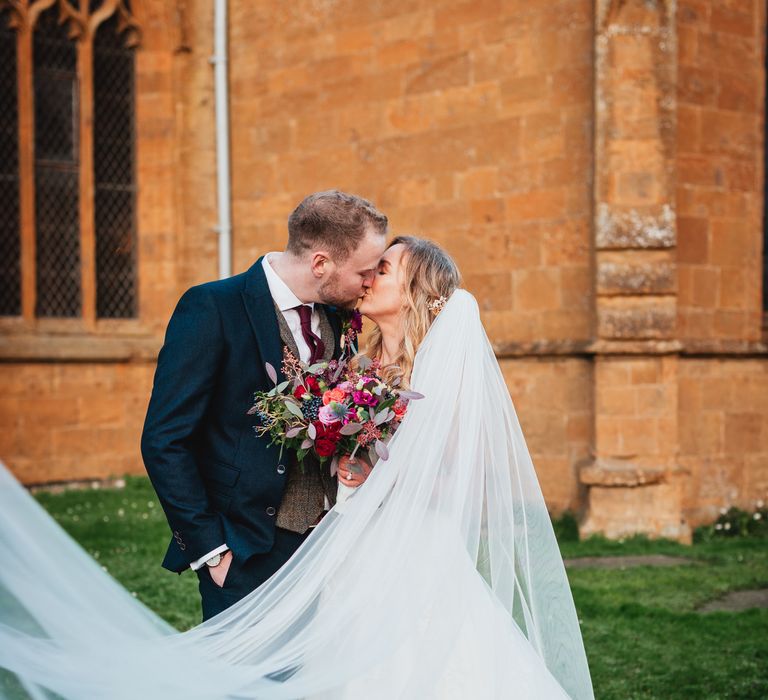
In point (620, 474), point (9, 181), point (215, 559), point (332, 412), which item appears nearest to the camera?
point (332, 412)

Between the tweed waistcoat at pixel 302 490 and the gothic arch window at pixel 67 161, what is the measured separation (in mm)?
8521

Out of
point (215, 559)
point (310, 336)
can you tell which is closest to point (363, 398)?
point (310, 336)

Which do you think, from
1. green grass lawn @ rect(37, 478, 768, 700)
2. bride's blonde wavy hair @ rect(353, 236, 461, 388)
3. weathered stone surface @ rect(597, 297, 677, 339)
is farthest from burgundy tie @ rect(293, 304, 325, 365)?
weathered stone surface @ rect(597, 297, 677, 339)

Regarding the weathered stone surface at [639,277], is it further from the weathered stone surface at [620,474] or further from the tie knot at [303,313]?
the tie knot at [303,313]

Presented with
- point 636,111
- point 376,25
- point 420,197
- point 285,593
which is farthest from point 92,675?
point 376,25

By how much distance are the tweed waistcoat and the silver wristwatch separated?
0.71 ft

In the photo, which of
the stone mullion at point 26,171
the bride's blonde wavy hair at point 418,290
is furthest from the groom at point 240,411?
the stone mullion at point 26,171

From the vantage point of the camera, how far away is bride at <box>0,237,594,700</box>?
3.05 metres

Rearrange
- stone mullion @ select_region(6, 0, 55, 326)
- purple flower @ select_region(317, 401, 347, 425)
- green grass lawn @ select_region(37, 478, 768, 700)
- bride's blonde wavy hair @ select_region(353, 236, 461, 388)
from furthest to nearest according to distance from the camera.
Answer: stone mullion @ select_region(6, 0, 55, 326)
green grass lawn @ select_region(37, 478, 768, 700)
bride's blonde wavy hair @ select_region(353, 236, 461, 388)
purple flower @ select_region(317, 401, 347, 425)

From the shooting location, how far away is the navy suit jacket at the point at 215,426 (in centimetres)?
332

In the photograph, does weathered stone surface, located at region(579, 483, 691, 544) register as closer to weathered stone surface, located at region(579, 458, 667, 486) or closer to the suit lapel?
weathered stone surface, located at region(579, 458, 667, 486)

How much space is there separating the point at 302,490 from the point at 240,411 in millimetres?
327

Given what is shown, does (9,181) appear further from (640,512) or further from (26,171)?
(640,512)

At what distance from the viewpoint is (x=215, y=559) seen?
11.0ft
